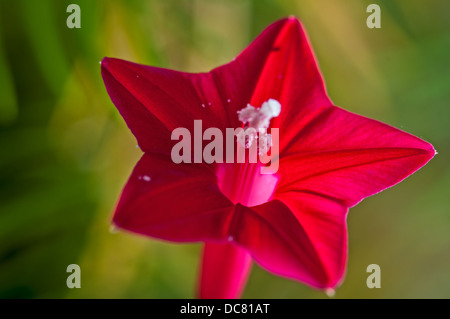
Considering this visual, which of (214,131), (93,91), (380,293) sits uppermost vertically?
(93,91)

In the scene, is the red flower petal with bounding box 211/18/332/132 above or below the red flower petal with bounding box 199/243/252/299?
above

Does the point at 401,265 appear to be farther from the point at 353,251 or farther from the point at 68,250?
the point at 68,250

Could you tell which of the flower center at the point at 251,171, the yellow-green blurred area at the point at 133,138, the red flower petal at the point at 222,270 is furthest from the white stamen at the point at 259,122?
the yellow-green blurred area at the point at 133,138

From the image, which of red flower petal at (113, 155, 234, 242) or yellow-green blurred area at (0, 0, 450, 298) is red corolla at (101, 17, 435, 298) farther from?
yellow-green blurred area at (0, 0, 450, 298)

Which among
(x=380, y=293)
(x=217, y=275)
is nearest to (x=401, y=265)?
(x=380, y=293)

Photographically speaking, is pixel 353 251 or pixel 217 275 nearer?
pixel 217 275

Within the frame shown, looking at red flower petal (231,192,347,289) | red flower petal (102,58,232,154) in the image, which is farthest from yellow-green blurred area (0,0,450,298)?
red flower petal (231,192,347,289)
